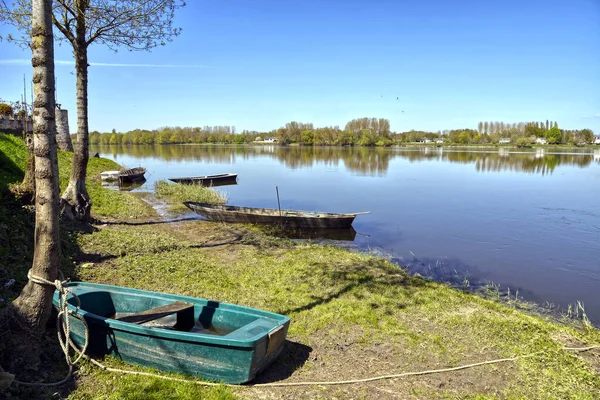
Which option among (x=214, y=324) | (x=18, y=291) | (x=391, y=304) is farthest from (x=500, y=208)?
(x=18, y=291)

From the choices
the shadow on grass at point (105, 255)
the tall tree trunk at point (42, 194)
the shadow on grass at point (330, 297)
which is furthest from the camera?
the shadow on grass at point (105, 255)

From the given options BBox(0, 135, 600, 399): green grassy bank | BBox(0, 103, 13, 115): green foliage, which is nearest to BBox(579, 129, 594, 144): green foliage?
BBox(0, 135, 600, 399): green grassy bank

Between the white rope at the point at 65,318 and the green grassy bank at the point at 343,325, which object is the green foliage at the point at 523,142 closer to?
the green grassy bank at the point at 343,325

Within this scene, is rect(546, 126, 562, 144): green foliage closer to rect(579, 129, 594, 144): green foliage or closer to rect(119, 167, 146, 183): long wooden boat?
rect(579, 129, 594, 144): green foliage

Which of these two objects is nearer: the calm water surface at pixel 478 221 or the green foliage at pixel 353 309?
the green foliage at pixel 353 309

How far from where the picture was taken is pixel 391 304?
7859 mm

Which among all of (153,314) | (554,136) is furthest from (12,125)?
(554,136)

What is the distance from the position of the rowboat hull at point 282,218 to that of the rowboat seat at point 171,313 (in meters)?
10.7

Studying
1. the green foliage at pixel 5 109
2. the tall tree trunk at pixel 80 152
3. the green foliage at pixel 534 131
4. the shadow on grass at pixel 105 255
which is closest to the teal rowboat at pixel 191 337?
the shadow on grass at pixel 105 255

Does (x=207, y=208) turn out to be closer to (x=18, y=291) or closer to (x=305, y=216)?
(x=305, y=216)

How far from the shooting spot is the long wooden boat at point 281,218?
16.5 m

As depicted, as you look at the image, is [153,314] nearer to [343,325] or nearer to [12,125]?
[343,325]

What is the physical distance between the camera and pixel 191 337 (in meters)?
4.68

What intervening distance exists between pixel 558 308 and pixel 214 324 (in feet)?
28.2
